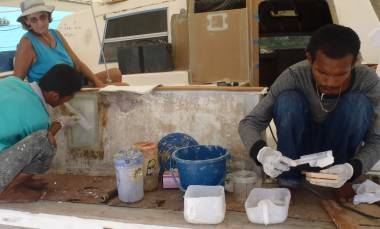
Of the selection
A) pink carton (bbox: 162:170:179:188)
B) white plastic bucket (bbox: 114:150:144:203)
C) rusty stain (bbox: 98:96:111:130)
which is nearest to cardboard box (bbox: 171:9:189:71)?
rusty stain (bbox: 98:96:111:130)

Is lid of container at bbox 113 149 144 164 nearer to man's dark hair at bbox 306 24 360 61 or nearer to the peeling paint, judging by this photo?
the peeling paint

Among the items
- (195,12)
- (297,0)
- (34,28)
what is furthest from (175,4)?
(34,28)

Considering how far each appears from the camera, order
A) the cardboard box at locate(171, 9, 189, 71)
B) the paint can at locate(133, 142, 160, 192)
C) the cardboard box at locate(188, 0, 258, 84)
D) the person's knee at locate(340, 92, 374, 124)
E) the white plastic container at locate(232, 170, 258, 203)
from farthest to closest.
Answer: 1. the cardboard box at locate(171, 9, 189, 71)
2. the cardboard box at locate(188, 0, 258, 84)
3. the paint can at locate(133, 142, 160, 192)
4. the white plastic container at locate(232, 170, 258, 203)
5. the person's knee at locate(340, 92, 374, 124)

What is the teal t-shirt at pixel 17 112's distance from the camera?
1.69 metres

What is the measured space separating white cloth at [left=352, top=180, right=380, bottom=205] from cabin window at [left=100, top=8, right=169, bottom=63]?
9.41 ft

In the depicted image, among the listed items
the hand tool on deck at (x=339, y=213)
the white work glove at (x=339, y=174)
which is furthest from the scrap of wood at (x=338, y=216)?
the white work glove at (x=339, y=174)

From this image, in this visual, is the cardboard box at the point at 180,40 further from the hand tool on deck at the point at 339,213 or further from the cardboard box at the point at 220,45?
the hand tool on deck at the point at 339,213

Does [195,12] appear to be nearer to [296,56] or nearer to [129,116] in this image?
[296,56]

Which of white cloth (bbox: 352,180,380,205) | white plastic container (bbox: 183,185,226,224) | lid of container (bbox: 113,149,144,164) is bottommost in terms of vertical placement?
white cloth (bbox: 352,180,380,205)

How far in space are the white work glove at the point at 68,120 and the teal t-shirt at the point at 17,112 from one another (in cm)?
25

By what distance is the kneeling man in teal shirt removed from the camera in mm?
1658

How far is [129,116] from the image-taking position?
206 cm

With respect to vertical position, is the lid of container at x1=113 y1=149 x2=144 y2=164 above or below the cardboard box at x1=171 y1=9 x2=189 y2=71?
below

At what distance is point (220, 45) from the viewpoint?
3.48m
